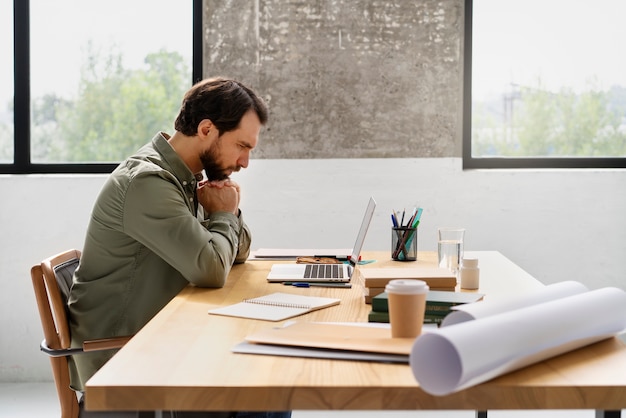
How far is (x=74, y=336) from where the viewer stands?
2107 millimetres

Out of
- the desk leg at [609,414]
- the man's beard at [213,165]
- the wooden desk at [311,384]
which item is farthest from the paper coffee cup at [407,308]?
the man's beard at [213,165]

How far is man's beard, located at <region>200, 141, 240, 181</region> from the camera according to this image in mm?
2424

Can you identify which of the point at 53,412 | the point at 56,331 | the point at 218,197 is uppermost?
the point at 218,197

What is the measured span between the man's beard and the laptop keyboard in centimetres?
40

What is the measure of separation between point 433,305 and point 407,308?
0.20m

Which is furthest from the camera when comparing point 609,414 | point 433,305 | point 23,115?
point 23,115

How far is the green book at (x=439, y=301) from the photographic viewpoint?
1.54 meters

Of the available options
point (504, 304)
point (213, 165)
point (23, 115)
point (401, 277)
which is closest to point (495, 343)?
point (504, 304)

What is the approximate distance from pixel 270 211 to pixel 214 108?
1.59 meters

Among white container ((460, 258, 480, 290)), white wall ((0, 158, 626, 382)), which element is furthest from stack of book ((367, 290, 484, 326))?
white wall ((0, 158, 626, 382))

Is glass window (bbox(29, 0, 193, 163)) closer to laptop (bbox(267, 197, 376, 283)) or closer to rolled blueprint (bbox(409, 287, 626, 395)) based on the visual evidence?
laptop (bbox(267, 197, 376, 283))

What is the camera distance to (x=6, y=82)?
4.13 meters

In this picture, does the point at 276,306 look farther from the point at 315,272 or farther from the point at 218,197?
the point at 218,197

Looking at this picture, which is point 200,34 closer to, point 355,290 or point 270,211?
point 270,211
